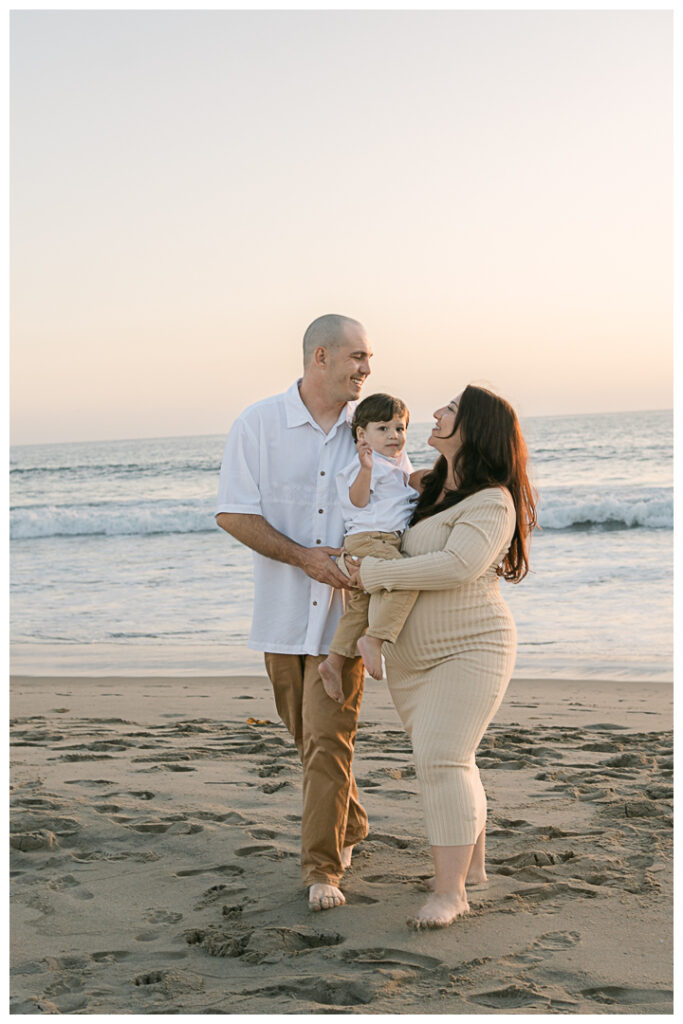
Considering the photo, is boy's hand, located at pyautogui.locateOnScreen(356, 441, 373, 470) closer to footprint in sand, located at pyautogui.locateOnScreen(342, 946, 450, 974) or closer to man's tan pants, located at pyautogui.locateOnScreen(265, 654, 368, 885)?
man's tan pants, located at pyautogui.locateOnScreen(265, 654, 368, 885)

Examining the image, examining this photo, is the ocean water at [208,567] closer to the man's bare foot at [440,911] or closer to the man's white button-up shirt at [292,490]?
the man's white button-up shirt at [292,490]

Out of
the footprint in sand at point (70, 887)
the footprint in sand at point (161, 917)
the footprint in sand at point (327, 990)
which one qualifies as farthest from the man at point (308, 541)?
the footprint in sand at point (70, 887)

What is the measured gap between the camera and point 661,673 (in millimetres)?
8273

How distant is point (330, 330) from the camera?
13.0ft

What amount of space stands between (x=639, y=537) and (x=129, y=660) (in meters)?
9.85

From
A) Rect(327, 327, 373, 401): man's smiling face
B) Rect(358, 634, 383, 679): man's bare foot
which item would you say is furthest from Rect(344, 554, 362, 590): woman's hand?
Rect(327, 327, 373, 401): man's smiling face

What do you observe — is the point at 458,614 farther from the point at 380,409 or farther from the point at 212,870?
the point at 212,870

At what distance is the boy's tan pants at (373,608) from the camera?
3.69 m

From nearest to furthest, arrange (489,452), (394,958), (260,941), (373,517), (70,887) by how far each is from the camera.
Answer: (394,958) → (260,941) → (489,452) → (373,517) → (70,887)

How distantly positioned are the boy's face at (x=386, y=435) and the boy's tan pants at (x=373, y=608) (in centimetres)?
32

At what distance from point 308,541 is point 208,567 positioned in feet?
37.3

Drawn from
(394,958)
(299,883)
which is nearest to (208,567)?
(299,883)

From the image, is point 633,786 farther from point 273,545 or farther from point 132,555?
point 132,555
